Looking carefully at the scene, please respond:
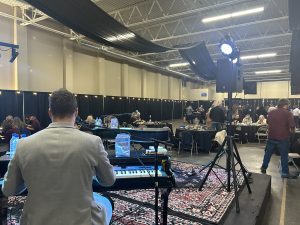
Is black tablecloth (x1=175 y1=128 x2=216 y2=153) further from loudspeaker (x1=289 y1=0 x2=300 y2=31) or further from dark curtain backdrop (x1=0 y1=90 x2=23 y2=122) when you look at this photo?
dark curtain backdrop (x1=0 y1=90 x2=23 y2=122)

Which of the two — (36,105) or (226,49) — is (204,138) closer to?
(226,49)

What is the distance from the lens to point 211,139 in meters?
7.12

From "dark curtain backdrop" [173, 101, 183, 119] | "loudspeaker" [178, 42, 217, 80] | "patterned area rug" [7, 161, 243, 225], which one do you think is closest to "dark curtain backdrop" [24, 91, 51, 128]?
"loudspeaker" [178, 42, 217, 80]

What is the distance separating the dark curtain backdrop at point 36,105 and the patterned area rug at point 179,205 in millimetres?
6075

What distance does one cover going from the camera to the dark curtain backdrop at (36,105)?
8.68 meters

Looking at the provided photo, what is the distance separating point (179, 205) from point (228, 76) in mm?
1924

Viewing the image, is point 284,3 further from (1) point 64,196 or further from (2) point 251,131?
(1) point 64,196

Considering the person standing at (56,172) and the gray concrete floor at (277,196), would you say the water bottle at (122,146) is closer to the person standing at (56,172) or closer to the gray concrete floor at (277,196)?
the person standing at (56,172)

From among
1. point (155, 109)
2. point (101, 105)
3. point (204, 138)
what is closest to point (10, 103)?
point (101, 105)

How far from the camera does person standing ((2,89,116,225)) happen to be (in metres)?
1.19

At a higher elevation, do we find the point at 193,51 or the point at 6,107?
the point at 193,51

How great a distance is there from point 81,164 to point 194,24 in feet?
32.5

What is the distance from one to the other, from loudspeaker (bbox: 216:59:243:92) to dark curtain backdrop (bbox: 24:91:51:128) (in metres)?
7.40

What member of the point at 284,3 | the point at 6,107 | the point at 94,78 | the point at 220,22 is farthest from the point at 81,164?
the point at 94,78
